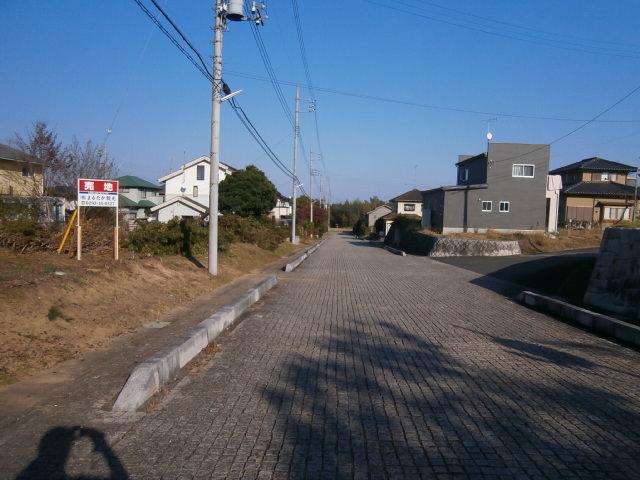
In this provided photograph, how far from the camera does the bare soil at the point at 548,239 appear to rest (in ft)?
124

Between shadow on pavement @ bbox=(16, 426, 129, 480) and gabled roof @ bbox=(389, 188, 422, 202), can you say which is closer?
shadow on pavement @ bbox=(16, 426, 129, 480)

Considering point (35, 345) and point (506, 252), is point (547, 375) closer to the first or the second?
point (35, 345)

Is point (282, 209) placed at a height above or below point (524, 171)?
below

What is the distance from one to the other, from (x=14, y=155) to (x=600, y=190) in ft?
150

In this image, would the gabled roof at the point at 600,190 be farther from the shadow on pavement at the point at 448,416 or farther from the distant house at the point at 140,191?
the shadow on pavement at the point at 448,416

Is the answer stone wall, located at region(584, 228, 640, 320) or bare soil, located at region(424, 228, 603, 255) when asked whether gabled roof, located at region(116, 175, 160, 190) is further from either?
stone wall, located at region(584, 228, 640, 320)

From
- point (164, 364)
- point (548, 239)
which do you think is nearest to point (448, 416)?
point (164, 364)

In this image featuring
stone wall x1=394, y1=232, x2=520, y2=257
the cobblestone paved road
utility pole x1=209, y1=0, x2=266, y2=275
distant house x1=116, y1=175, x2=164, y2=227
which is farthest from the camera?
distant house x1=116, y1=175, x2=164, y2=227

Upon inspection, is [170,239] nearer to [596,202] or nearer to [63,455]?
[63,455]

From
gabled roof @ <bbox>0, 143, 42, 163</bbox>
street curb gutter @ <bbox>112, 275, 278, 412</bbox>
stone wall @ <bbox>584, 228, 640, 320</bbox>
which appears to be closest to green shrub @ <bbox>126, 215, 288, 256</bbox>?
street curb gutter @ <bbox>112, 275, 278, 412</bbox>

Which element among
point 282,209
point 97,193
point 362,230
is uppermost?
point 282,209

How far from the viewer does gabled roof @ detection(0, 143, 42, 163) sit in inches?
1027

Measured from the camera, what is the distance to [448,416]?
5.75m

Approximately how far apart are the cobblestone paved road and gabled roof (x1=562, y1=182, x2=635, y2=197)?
146 feet
